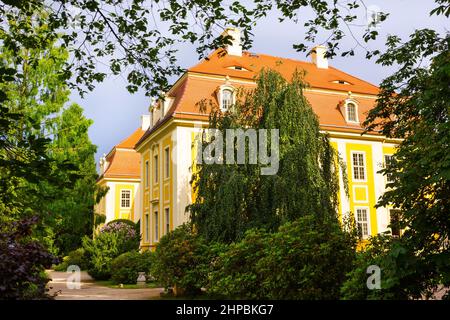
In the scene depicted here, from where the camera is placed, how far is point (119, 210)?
40.4m

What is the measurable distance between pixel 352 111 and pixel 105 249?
1509cm

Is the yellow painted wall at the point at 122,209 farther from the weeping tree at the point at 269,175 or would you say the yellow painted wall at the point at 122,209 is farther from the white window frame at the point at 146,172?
the weeping tree at the point at 269,175

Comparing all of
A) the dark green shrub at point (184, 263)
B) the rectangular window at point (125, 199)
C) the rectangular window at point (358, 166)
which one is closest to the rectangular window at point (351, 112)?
the rectangular window at point (358, 166)

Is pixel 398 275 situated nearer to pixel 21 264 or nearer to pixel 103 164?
pixel 21 264

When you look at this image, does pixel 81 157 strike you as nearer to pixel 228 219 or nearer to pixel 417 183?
pixel 228 219

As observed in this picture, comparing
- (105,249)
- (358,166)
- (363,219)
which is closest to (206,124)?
(105,249)

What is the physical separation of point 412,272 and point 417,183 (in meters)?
0.94

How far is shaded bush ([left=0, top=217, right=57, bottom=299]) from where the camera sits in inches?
202

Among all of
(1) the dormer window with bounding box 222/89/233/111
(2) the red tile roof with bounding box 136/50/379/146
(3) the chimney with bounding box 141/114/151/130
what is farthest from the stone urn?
(3) the chimney with bounding box 141/114/151/130

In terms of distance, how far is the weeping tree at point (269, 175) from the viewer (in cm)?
1370

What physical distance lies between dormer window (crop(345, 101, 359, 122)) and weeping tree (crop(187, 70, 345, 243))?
474 inches

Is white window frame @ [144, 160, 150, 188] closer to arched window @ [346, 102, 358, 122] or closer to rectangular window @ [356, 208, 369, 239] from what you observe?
arched window @ [346, 102, 358, 122]

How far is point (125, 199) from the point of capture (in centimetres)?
4084

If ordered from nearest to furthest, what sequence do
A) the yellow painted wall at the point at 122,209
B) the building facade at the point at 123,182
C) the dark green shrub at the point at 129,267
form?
the dark green shrub at the point at 129,267 → the building facade at the point at 123,182 → the yellow painted wall at the point at 122,209
